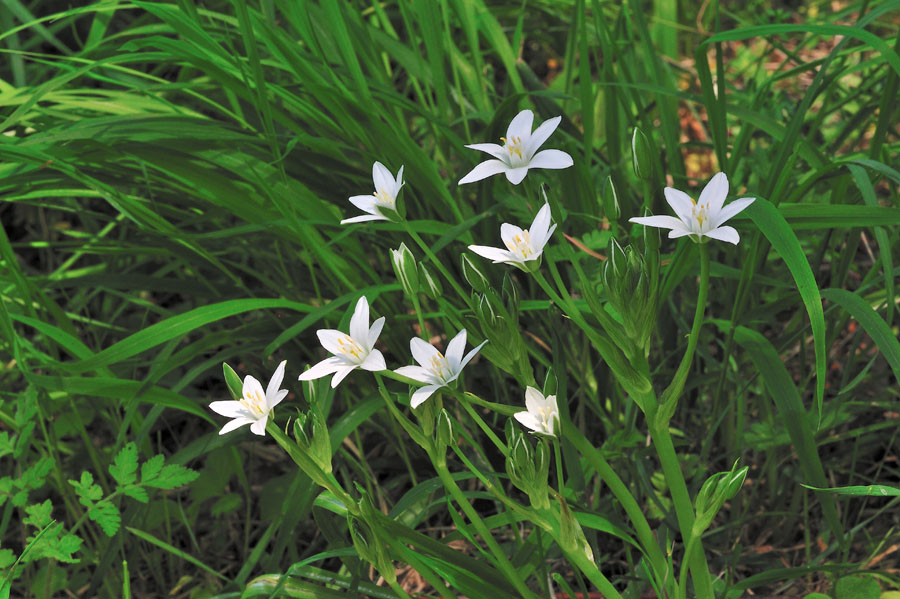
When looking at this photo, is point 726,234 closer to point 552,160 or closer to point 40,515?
point 552,160

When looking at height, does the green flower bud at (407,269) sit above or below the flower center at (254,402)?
above

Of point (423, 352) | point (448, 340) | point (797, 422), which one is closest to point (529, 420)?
point (423, 352)

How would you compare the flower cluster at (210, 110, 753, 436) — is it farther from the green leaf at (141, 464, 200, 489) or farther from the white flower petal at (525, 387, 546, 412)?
the green leaf at (141, 464, 200, 489)

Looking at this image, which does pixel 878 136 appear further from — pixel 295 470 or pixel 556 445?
pixel 295 470

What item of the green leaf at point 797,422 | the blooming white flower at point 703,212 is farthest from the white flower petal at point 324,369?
the green leaf at point 797,422

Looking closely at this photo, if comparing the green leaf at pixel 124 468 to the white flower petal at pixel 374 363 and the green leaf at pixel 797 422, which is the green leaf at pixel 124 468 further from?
the green leaf at pixel 797 422

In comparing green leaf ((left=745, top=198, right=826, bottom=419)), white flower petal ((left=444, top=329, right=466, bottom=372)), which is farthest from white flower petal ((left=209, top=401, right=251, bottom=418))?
green leaf ((left=745, top=198, right=826, bottom=419))
